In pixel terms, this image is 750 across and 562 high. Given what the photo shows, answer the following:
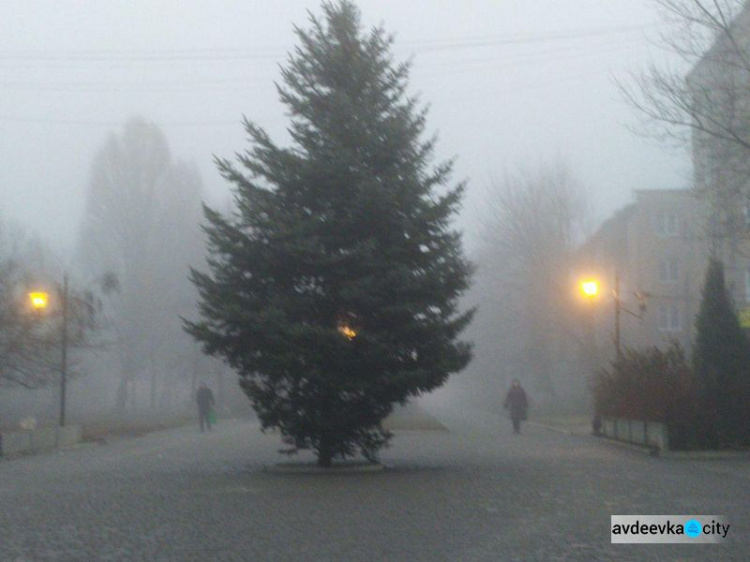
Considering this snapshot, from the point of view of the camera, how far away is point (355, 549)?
37.5ft

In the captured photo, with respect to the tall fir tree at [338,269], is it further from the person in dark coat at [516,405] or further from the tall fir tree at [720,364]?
the person in dark coat at [516,405]

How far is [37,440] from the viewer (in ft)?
101

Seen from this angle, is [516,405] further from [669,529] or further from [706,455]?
[669,529]

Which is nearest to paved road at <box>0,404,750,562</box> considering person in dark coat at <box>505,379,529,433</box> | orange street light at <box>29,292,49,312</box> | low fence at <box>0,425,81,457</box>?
low fence at <box>0,425,81,457</box>

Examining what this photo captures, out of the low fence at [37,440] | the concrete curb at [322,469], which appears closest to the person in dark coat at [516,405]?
the low fence at [37,440]

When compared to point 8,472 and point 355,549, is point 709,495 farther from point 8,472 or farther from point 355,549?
point 8,472

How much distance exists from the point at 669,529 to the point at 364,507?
15.2 ft

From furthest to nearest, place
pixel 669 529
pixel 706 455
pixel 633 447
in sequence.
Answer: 1. pixel 633 447
2. pixel 706 455
3. pixel 669 529

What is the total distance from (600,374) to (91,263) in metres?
39.9

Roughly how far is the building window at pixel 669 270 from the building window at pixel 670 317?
181 centimetres

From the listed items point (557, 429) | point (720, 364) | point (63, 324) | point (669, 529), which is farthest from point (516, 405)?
point (669, 529)

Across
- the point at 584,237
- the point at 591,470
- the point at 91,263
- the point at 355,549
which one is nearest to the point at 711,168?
the point at 591,470

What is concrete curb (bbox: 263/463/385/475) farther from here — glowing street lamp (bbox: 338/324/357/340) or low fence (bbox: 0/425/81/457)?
low fence (bbox: 0/425/81/457)

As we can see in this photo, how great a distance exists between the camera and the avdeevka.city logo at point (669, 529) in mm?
11578
